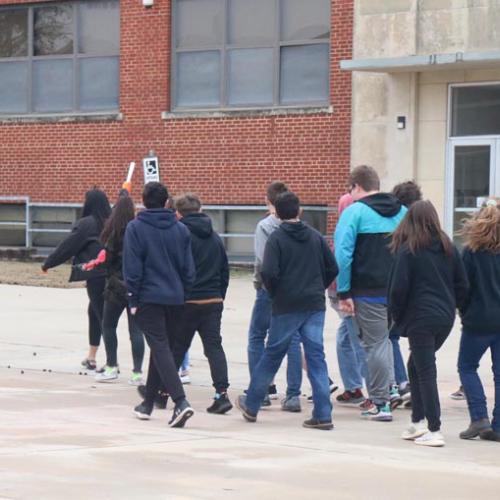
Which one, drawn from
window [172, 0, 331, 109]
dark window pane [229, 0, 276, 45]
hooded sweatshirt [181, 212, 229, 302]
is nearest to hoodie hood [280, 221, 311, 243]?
hooded sweatshirt [181, 212, 229, 302]

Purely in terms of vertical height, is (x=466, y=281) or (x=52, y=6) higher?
(x=52, y=6)

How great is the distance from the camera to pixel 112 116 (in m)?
26.0

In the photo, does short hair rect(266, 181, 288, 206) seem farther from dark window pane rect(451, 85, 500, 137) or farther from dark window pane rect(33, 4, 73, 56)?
dark window pane rect(33, 4, 73, 56)

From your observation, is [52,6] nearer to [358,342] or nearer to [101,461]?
[358,342]

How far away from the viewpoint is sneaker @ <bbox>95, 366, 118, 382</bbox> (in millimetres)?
12219

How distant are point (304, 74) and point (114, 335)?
12.8 meters

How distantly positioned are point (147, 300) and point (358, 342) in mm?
1883

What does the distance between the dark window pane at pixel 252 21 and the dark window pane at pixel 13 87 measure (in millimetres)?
4996

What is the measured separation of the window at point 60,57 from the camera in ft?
86.1

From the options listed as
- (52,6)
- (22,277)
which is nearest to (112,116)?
(52,6)

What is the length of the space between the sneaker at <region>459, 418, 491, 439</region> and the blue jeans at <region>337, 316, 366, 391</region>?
1.39 m

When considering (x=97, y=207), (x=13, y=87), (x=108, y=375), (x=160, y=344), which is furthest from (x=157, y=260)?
(x=13, y=87)

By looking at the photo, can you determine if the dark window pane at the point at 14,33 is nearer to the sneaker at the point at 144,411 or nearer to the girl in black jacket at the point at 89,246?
the girl in black jacket at the point at 89,246

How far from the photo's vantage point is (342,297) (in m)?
10.0
